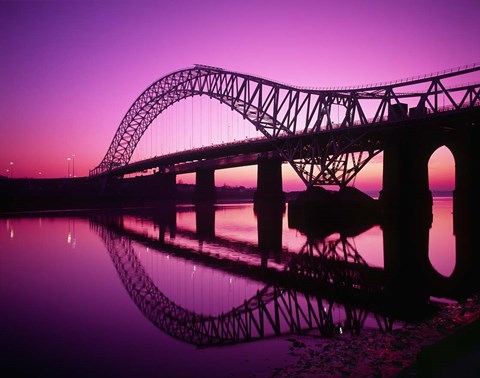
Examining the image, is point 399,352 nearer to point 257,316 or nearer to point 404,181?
point 257,316

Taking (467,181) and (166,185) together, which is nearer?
(467,181)

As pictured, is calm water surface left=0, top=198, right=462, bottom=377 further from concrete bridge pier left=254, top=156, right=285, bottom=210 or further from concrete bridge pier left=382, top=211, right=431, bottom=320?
concrete bridge pier left=254, top=156, right=285, bottom=210

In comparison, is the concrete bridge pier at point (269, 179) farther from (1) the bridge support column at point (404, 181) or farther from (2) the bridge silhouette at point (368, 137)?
(1) the bridge support column at point (404, 181)

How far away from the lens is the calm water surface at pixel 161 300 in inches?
351

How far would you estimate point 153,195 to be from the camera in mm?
110688

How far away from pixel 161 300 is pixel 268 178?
183ft

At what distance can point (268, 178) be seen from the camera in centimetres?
6950

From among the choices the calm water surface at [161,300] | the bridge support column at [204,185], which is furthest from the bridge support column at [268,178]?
the calm water surface at [161,300]

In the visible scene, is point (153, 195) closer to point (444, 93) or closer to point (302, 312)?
point (444, 93)

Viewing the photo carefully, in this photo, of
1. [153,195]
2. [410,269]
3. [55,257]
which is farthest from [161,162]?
[410,269]

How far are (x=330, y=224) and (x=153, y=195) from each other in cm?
7537

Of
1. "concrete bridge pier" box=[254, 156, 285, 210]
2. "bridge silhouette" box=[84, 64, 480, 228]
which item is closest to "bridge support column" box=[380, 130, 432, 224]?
"bridge silhouette" box=[84, 64, 480, 228]

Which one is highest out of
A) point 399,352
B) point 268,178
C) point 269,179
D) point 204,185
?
point 268,178

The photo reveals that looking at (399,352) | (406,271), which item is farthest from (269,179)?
(399,352)
